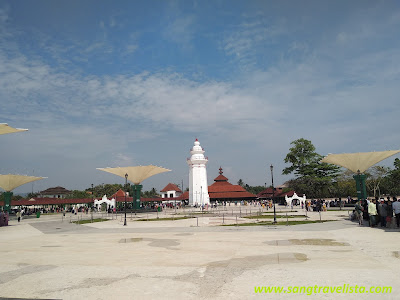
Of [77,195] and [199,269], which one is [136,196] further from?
[77,195]

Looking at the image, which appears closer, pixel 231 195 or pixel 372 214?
pixel 372 214

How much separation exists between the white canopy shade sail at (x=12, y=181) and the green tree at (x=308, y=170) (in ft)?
164

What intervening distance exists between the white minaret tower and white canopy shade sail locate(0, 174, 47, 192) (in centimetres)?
3240

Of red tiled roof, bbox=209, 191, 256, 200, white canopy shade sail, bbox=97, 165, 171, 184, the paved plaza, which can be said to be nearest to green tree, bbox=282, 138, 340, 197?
red tiled roof, bbox=209, 191, 256, 200

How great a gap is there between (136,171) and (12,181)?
810 inches

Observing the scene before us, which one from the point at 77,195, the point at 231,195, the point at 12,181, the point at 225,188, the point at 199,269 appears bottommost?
the point at 199,269

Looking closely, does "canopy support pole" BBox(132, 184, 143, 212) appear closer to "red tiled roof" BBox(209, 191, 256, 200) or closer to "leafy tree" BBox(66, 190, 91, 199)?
"red tiled roof" BBox(209, 191, 256, 200)

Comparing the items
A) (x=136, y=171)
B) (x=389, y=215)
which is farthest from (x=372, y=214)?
(x=136, y=171)

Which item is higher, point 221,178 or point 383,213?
point 221,178

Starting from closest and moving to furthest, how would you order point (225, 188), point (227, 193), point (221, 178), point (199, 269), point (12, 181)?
point (199, 269), point (12, 181), point (227, 193), point (225, 188), point (221, 178)

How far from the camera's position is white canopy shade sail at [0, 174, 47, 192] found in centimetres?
4655

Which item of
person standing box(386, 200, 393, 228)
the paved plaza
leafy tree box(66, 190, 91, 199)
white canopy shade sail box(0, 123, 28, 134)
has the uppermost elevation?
white canopy shade sail box(0, 123, 28, 134)

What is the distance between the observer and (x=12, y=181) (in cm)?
4738

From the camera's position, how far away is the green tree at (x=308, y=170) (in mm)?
57281
